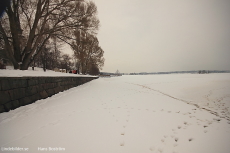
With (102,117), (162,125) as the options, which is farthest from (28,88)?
(162,125)

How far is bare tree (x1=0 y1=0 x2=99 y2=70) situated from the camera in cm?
Result: 657

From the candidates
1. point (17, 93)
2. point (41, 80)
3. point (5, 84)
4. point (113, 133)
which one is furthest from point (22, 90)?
point (113, 133)

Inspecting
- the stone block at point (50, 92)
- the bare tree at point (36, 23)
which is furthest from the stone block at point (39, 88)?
the bare tree at point (36, 23)

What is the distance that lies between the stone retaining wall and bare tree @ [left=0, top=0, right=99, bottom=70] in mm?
4301

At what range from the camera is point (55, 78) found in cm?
546

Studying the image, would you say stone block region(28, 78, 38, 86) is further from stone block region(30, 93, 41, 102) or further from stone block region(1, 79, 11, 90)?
stone block region(1, 79, 11, 90)

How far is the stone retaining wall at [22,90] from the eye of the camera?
2.73 meters

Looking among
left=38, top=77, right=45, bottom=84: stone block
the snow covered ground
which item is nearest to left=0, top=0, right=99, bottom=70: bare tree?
left=38, top=77, right=45, bottom=84: stone block

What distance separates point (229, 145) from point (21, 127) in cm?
420

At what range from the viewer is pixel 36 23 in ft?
22.9

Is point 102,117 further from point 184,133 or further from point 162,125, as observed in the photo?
point 184,133

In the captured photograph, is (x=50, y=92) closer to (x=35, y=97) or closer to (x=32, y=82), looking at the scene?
(x=35, y=97)

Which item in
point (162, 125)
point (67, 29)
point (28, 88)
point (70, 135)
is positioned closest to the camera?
point (70, 135)

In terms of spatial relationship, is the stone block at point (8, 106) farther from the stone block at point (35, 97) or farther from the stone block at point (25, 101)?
the stone block at point (35, 97)
